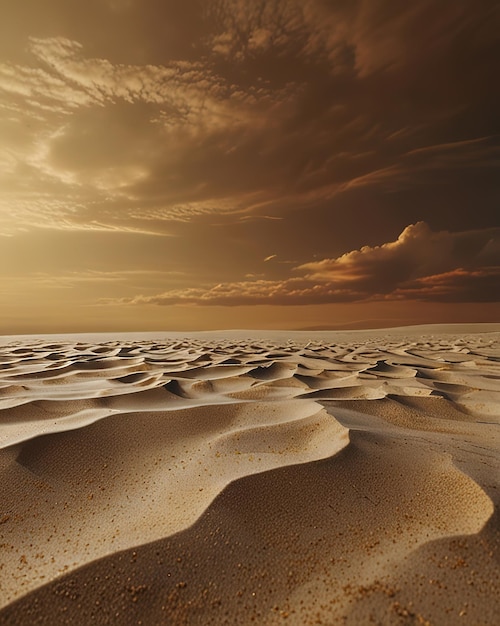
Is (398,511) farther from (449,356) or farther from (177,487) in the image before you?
(449,356)

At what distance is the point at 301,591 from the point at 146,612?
430 millimetres

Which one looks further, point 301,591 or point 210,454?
point 210,454

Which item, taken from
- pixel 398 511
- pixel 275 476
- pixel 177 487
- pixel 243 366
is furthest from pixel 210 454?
pixel 243 366

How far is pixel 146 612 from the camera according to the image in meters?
1.11

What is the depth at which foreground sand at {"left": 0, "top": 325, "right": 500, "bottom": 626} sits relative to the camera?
44.1 inches

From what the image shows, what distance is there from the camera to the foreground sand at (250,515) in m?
1.12

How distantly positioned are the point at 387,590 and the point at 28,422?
2.44 meters

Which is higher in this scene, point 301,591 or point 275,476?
point 275,476

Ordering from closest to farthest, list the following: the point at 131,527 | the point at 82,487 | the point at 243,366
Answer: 1. the point at 131,527
2. the point at 82,487
3. the point at 243,366

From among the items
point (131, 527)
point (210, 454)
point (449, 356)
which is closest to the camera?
point (131, 527)

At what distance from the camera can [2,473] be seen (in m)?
1.87

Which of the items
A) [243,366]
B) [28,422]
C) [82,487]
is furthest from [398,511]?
[243,366]

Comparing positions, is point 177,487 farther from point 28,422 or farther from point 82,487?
point 28,422

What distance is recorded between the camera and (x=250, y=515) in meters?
1.48
